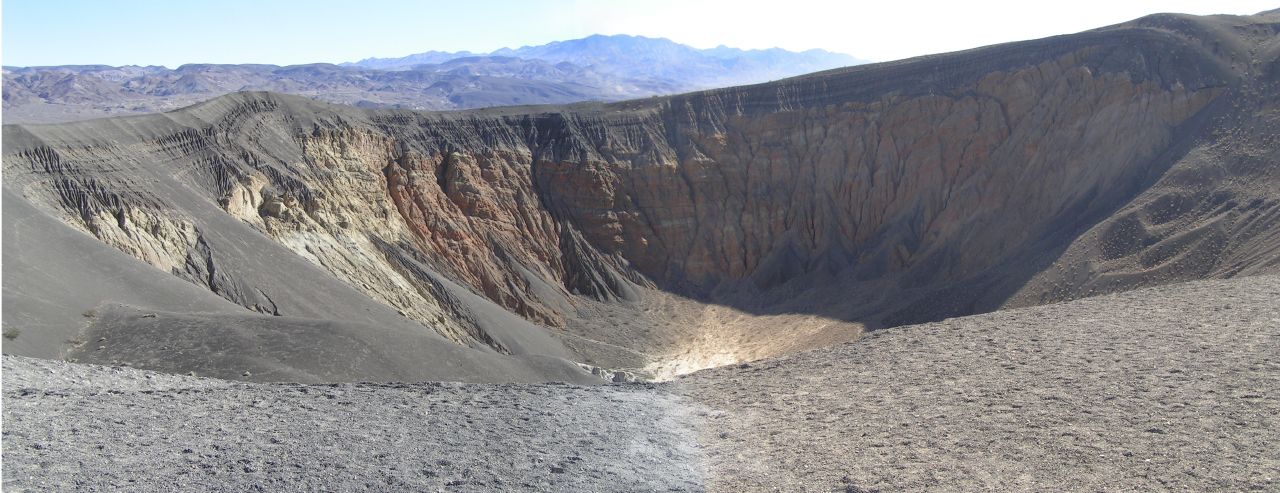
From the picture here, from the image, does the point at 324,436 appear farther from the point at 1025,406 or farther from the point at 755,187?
the point at 755,187

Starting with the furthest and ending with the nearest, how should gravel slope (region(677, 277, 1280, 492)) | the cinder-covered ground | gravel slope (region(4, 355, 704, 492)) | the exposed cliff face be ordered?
the exposed cliff face
gravel slope (region(677, 277, 1280, 492))
the cinder-covered ground
gravel slope (region(4, 355, 704, 492))

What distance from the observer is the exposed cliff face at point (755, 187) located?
26.9m

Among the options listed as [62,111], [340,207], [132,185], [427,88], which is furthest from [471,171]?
[427,88]

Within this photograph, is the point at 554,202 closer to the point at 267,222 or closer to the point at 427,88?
the point at 267,222

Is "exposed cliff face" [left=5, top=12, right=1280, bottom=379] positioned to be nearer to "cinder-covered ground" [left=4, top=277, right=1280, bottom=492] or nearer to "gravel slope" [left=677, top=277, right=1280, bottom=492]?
"gravel slope" [left=677, top=277, right=1280, bottom=492]

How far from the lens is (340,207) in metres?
32.8

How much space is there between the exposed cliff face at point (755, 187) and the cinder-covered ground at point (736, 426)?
11.7 metres

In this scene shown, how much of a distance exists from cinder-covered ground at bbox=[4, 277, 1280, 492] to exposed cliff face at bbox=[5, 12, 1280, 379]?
38.5 ft

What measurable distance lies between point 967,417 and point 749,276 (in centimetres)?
3063

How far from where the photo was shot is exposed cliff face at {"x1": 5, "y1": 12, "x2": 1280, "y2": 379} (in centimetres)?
2691

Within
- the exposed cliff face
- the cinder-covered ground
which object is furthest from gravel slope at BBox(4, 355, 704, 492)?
the exposed cliff face

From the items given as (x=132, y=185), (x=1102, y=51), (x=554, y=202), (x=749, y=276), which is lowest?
(x=749, y=276)

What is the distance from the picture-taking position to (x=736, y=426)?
12336 mm

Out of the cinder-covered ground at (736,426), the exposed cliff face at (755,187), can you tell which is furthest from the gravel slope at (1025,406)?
the exposed cliff face at (755,187)
